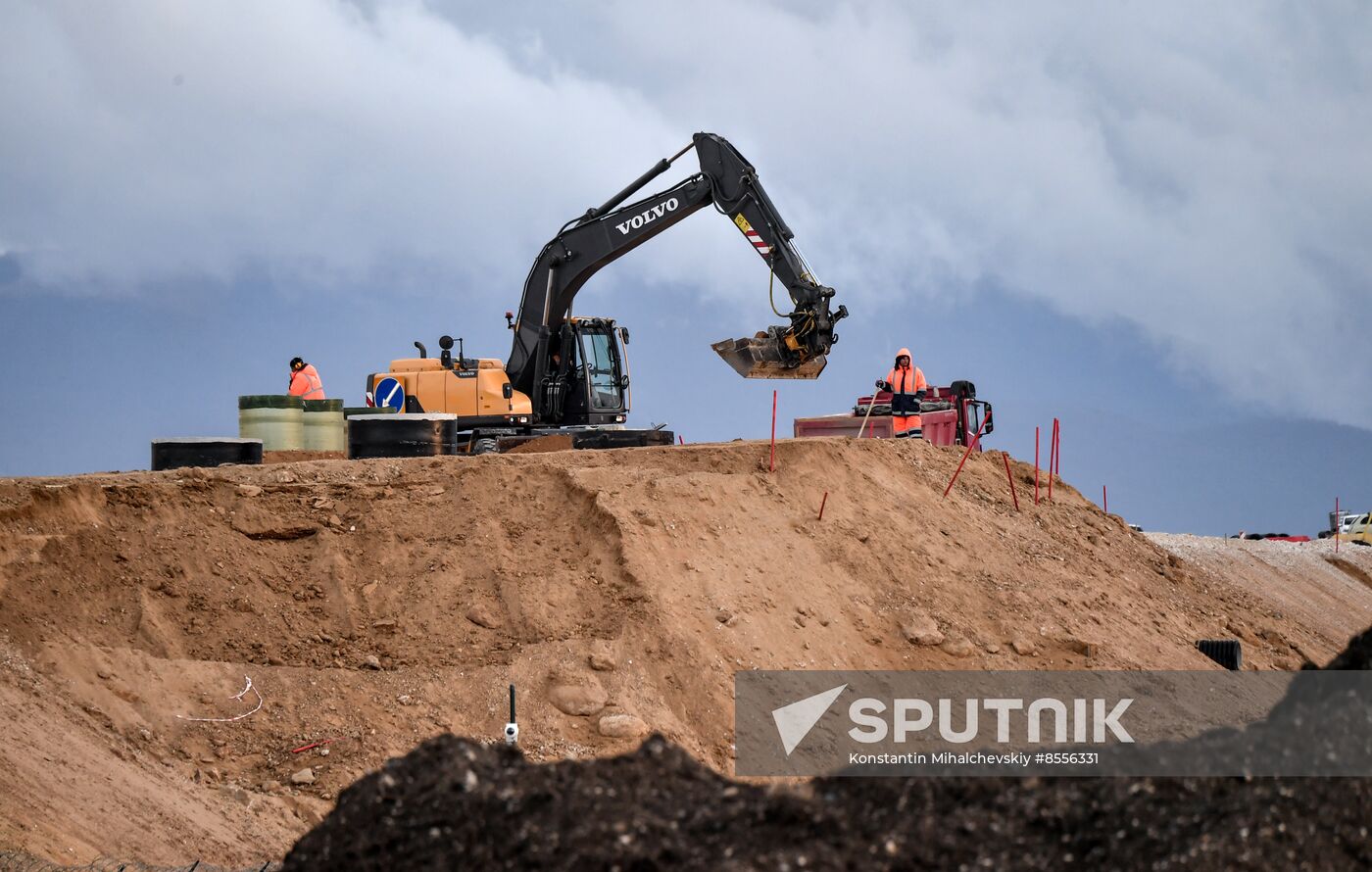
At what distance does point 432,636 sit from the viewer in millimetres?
11375

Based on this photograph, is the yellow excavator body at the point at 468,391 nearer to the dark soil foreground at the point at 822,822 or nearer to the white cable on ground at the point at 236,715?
the white cable on ground at the point at 236,715

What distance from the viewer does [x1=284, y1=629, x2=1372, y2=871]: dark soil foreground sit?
12.6 feet

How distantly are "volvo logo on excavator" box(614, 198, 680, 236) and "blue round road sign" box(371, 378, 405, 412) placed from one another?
13.3 ft

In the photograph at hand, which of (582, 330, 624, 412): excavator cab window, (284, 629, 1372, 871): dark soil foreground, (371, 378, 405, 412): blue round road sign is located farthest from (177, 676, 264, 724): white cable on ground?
(582, 330, 624, 412): excavator cab window

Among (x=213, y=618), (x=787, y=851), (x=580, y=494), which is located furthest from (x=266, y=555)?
(x=787, y=851)

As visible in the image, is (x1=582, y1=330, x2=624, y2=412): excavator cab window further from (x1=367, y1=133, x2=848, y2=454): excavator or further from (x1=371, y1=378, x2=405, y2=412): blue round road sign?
(x1=371, y1=378, x2=405, y2=412): blue round road sign

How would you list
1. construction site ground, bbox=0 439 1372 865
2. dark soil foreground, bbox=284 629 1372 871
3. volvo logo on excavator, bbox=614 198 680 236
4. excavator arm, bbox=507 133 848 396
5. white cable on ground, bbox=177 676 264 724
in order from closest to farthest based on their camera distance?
dark soil foreground, bbox=284 629 1372 871, construction site ground, bbox=0 439 1372 865, white cable on ground, bbox=177 676 264 724, excavator arm, bbox=507 133 848 396, volvo logo on excavator, bbox=614 198 680 236

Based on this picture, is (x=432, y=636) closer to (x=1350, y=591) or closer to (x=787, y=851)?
(x=787, y=851)

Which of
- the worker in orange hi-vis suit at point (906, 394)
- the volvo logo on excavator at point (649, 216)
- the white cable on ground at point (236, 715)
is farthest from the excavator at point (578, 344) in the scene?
the white cable on ground at point (236, 715)

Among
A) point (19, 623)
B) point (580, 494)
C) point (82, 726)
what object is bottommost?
point (82, 726)

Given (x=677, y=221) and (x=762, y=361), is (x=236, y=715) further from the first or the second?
(x=677, y=221)

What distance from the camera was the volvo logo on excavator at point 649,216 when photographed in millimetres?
18125

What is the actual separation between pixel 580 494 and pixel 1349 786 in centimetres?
954

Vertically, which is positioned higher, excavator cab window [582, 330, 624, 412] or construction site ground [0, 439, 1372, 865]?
excavator cab window [582, 330, 624, 412]
